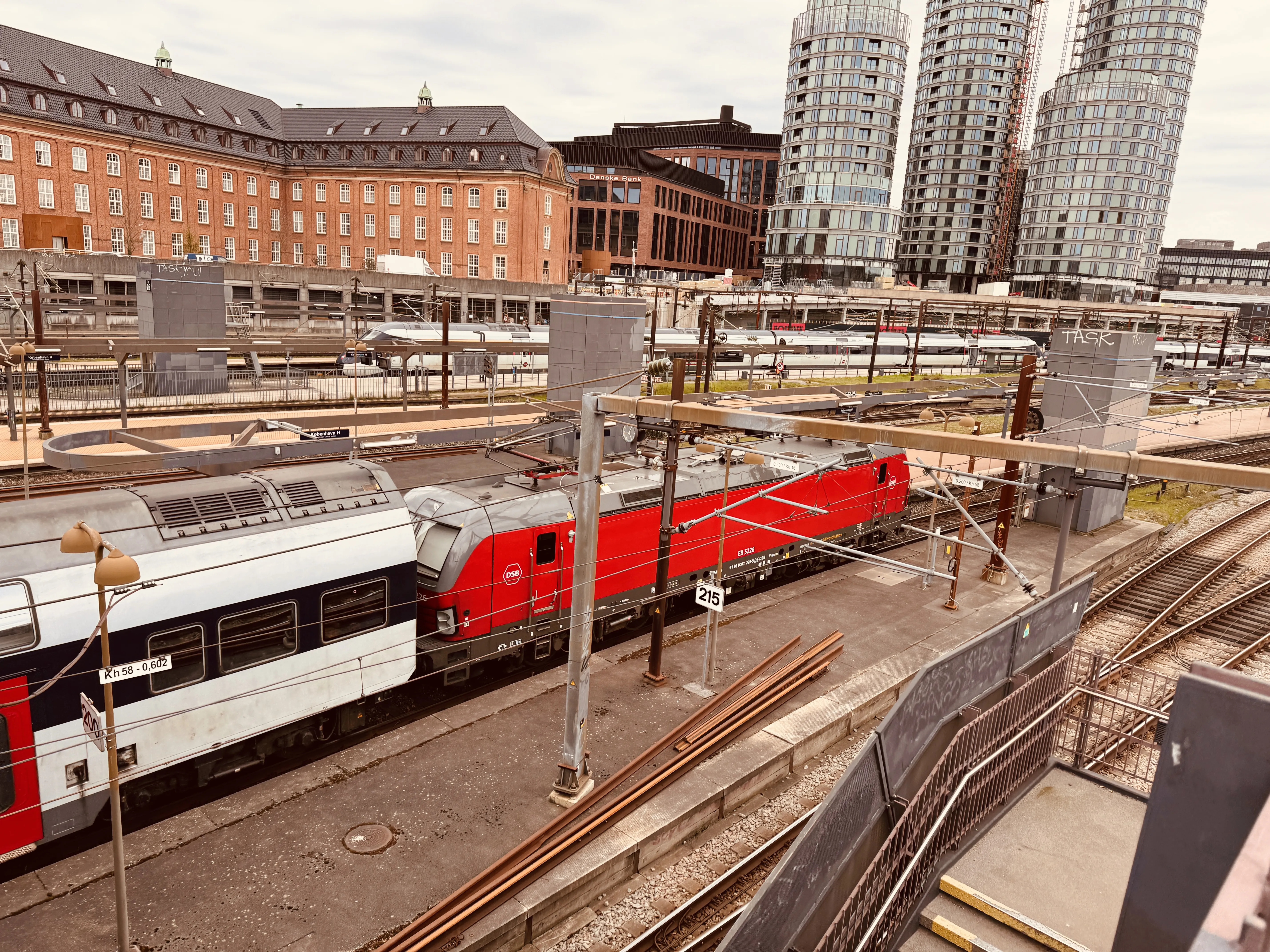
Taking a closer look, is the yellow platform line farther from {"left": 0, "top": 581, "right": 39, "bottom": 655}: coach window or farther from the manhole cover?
{"left": 0, "top": 581, "right": 39, "bottom": 655}: coach window

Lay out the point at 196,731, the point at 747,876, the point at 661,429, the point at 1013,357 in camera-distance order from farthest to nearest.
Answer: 1. the point at 1013,357
2. the point at 661,429
3. the point at 747,876
4. the point at 196,731

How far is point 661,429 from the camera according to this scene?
44.8 ft

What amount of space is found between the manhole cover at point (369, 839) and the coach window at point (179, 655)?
9.31 feet

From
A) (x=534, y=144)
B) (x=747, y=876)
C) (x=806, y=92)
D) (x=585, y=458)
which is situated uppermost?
(x=806, y=92)

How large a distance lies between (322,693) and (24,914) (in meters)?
3.94

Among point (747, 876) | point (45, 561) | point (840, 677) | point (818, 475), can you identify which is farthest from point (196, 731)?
point (818, 475)

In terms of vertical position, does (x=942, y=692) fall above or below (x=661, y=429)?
below

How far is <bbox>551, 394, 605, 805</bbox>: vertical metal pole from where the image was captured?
11.6 m

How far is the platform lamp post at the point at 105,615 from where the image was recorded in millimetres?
6621

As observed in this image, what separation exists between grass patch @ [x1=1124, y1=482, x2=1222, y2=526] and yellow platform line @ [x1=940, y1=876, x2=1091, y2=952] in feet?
91.5

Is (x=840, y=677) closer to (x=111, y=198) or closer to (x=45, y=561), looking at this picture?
(x=45, y=561)

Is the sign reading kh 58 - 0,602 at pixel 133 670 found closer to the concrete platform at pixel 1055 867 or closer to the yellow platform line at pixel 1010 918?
the concrete platform at pixel 1055 867

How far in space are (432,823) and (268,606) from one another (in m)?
3.70

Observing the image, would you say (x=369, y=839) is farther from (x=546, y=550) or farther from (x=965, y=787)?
(x=965, y=787)
